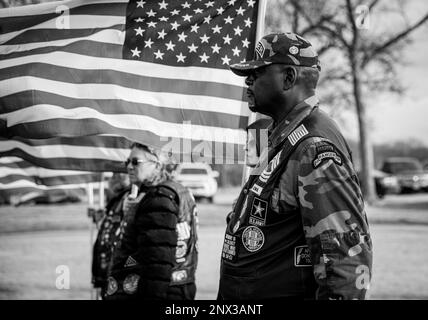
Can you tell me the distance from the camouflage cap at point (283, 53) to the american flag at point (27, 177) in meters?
4.74

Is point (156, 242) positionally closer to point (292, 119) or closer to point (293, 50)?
point (292, 119)

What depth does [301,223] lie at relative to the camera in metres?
2.46

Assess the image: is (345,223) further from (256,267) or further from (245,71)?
(245,71)

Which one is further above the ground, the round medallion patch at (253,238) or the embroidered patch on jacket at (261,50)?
the embroidered patch on jacket at (261,50)

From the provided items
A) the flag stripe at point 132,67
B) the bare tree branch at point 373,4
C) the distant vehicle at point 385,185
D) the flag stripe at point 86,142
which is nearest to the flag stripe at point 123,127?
the flag stripe at point 132,67

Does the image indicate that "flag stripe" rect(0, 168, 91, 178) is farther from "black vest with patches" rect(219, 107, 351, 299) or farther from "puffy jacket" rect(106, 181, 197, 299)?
"black vest with patches" rect(219, 107, 351, 299)

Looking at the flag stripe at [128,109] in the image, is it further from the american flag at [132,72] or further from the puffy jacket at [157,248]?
the puffy jacket at [157,248]

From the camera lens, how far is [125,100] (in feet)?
14.0

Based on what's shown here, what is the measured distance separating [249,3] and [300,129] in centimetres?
202

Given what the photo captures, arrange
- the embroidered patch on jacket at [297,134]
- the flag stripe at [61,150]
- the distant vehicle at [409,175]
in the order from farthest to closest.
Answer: the distant vehicle at [409,175]
the flag stripe at [61,150]
the embroidered patch on jacket at [297,134]

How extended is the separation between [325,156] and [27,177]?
210 inches

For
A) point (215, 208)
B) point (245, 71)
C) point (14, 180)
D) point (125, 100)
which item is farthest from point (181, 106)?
point (215, 208)

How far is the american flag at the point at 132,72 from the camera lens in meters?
4.23
